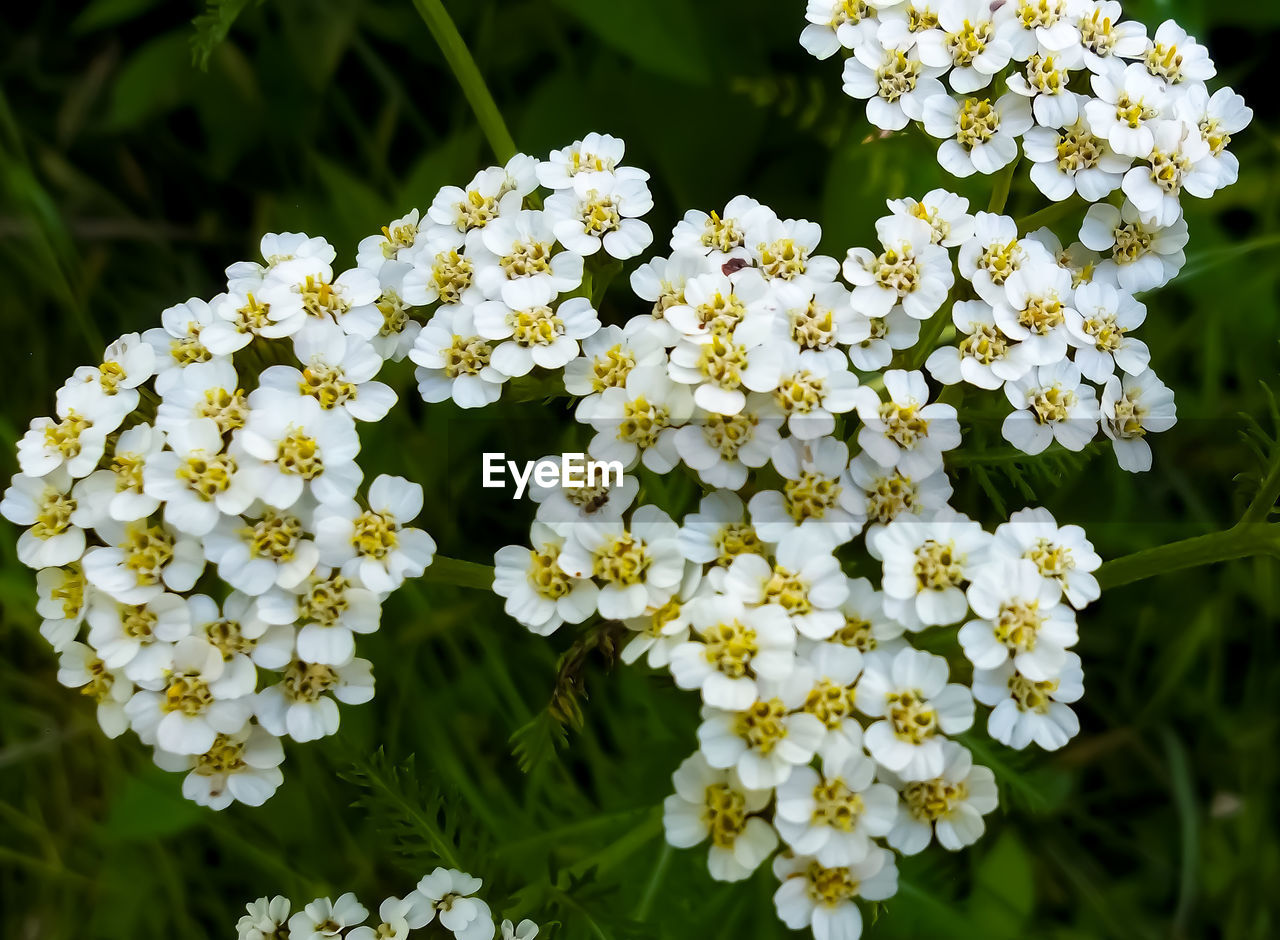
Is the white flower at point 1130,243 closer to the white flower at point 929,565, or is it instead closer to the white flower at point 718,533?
the white flower at point 929,565

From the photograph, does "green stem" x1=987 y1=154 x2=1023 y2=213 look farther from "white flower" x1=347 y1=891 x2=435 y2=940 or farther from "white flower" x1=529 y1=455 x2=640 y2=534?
"white flower" x1=347 y1=891 x2=435 y2=940

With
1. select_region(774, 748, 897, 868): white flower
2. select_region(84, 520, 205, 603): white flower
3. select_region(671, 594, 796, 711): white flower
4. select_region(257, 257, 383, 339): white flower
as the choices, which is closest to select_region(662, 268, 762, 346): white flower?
select_region(671, 594, 796, 711): white flower

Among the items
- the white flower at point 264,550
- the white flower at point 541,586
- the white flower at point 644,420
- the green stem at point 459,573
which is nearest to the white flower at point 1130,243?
the white flower at point 644,420

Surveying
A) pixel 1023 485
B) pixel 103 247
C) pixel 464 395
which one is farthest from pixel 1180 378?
pixel 103 247

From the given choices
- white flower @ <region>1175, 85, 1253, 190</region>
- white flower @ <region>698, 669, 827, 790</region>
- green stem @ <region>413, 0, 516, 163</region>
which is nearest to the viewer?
white flower @ <region>698, 669, 827, 790</region>

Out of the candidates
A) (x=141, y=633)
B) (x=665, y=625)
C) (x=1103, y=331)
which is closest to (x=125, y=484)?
(x=141, y=633)

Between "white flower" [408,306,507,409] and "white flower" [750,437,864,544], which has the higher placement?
"white flower" [408,306,507,409]
